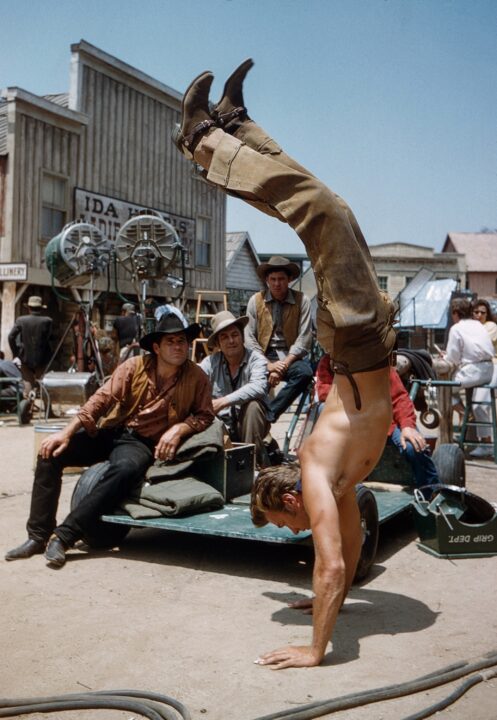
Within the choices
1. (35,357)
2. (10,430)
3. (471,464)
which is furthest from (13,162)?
(471,464)

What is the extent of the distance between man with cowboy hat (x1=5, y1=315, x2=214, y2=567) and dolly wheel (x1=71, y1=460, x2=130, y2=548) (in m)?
0.08

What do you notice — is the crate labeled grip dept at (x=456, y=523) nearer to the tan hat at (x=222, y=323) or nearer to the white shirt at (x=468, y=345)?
the tan hat at (x=222, y=323)

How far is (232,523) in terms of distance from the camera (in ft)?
16.2

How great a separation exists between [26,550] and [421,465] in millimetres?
2813

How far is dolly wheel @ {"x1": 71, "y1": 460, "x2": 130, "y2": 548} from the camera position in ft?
16.9

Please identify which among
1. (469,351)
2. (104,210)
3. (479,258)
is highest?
(479,258)

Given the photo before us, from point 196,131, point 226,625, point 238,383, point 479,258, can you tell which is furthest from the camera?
point 479,258

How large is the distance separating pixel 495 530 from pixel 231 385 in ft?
8.34

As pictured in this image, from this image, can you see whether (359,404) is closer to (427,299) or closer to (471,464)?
(471,464)

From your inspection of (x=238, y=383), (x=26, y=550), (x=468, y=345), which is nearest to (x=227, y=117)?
(x=26, y=550)

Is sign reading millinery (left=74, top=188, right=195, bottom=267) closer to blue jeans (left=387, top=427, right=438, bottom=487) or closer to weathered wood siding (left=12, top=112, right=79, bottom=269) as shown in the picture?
weathered wood siding (left=12, top=112, right=79, bottom=269)

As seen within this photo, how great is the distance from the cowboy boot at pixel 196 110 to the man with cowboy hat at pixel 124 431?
6.45 ft

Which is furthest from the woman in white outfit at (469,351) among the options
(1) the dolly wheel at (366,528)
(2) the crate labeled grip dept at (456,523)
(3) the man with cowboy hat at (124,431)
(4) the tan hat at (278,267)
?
(1) the dolly wheel at (366,528)

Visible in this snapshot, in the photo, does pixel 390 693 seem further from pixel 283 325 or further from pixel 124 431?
pixel 283 325
